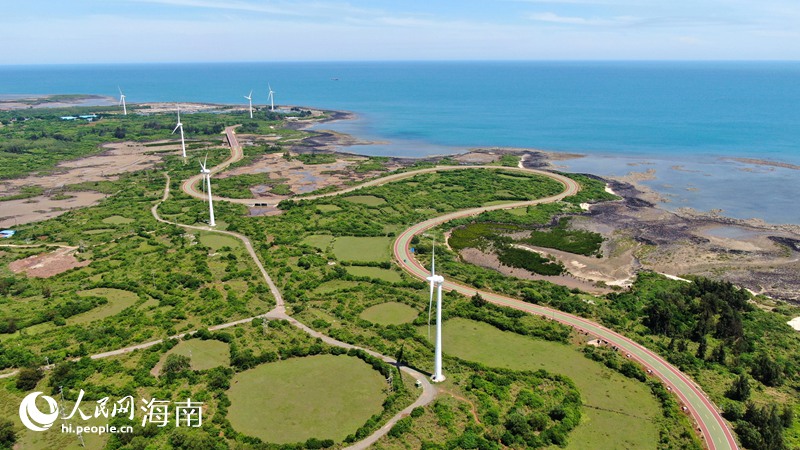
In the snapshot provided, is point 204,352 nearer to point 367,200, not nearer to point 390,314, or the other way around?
point 390,314

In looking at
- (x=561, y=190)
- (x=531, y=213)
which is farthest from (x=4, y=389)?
(x=561, y=190)

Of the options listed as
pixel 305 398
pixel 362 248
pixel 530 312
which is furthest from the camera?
pixel 362 248

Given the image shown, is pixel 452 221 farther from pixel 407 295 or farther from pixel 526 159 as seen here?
pixel 526 159

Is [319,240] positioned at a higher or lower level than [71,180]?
lower

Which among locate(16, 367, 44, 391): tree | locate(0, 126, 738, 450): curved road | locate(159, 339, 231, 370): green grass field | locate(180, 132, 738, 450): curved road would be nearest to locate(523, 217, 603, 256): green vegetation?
locate(180, 132, 738, 450): curved road

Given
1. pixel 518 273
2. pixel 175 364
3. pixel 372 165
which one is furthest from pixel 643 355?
pixel 372 165

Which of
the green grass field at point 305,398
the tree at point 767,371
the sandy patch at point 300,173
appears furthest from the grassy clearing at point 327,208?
the tree at point 767,371

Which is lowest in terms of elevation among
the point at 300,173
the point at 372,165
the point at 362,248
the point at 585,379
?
the point at 585,379
